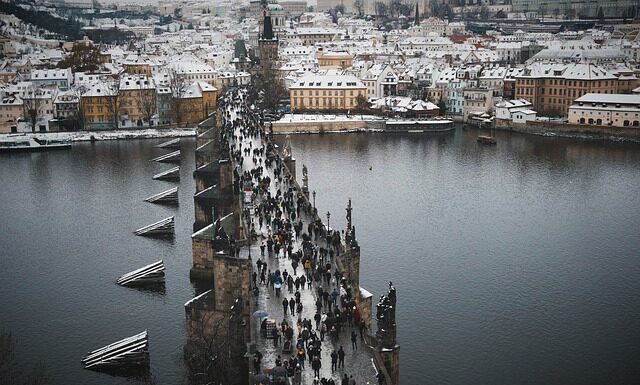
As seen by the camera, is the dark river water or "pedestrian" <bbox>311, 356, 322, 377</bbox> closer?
"pedestrian" <bbox>311, 356, 322, 377</bbox>

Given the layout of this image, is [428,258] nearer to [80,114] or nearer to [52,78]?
[80,114]

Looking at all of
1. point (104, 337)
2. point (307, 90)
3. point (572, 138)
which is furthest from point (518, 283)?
point (307, 90)

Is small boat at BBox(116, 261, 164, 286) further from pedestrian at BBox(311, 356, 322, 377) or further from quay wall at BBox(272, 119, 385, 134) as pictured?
quay wall at BBox(272, 119, 385, 134)

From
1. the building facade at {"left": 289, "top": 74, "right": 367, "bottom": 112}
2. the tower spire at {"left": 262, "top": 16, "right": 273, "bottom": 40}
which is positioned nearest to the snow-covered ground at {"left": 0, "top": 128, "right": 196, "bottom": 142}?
the building facade at {"left": 289, "top": 74, "right": 367, "bottom": 112}

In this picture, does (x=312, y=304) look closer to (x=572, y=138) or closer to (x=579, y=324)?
(x=579, y=324)

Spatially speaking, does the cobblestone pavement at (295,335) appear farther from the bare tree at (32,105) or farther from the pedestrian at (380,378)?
the bare tree at (32,105)

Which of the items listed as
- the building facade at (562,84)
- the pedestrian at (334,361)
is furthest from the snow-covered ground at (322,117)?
the pedestrian at (334,361)
